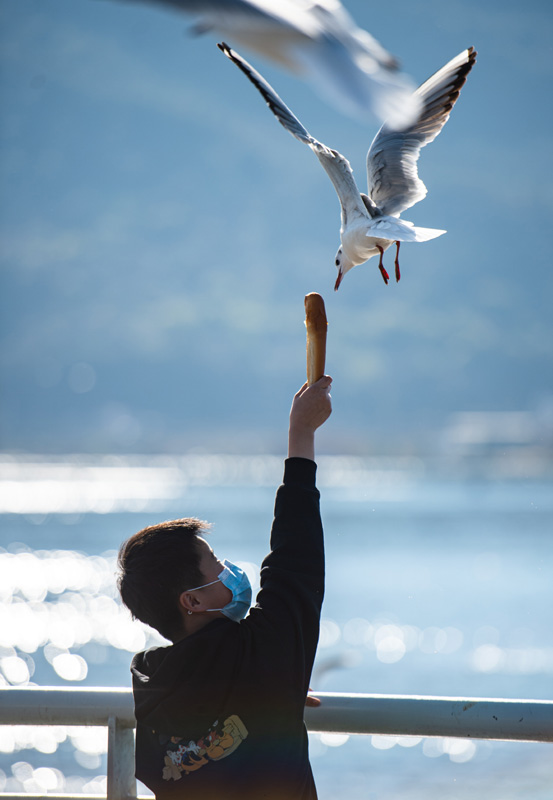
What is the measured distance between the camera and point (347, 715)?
1.81 m

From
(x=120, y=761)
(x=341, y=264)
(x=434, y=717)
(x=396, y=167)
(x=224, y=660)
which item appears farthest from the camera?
(x=396, y=167)

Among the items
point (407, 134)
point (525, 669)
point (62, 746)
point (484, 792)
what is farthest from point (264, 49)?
point (525, 669)

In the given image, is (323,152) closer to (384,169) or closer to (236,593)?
(384,169)

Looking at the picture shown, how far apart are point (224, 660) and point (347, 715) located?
0.44 meters

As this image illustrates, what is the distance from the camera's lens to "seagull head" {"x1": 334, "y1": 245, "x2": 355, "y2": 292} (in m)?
2.48

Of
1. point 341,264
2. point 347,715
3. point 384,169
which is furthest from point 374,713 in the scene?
point 384,169

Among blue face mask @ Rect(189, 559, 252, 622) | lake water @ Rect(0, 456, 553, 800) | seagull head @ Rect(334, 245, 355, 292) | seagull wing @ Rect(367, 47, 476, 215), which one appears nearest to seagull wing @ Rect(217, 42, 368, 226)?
seagull head @ Rect(334, 245, 355, 292)

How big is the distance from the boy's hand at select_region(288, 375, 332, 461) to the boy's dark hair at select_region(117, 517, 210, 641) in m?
0.26

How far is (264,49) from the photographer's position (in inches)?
57.9

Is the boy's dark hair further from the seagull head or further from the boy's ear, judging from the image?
the seagull head

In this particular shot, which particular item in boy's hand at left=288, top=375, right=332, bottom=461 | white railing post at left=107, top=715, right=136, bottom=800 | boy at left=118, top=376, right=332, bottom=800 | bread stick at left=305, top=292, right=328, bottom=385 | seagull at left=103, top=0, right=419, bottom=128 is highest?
seagull at left=103, top=0, right=419, bottom=128

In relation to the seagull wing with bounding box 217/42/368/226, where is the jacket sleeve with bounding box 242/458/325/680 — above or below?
below

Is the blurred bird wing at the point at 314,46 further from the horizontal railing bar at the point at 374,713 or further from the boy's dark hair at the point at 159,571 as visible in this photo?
the horizontal railing bar at the point at 374,713

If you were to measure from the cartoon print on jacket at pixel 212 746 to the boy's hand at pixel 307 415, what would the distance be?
495mm
